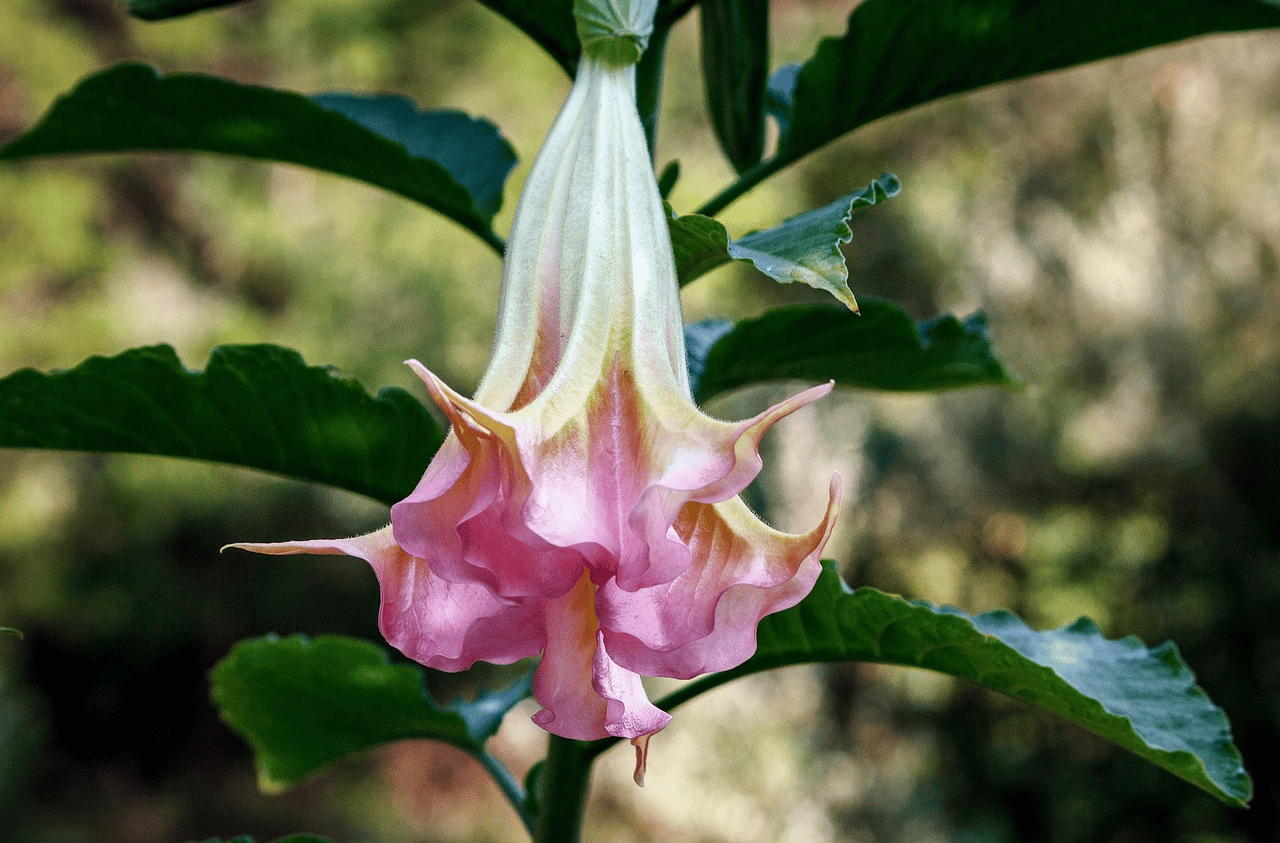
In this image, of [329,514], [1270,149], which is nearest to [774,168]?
[1270,149]

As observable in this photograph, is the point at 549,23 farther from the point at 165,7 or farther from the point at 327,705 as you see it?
the point at 327,705

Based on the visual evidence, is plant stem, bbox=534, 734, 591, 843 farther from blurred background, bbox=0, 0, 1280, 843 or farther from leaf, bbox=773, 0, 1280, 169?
blurred background, bbox=0, 0, 1280, 843

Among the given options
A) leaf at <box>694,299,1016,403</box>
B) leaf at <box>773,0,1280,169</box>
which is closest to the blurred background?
leaf at <box>694,299,1016,403</box>

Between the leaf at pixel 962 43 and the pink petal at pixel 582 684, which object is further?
the leaf at pixel 962 43

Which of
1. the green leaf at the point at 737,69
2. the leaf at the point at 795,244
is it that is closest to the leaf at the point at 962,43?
the green leaf at the point at 737,69

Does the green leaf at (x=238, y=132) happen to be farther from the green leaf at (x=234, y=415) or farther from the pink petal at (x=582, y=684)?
the pink petal at (x=582, y=684)

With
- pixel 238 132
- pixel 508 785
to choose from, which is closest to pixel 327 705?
pixel 508 785
